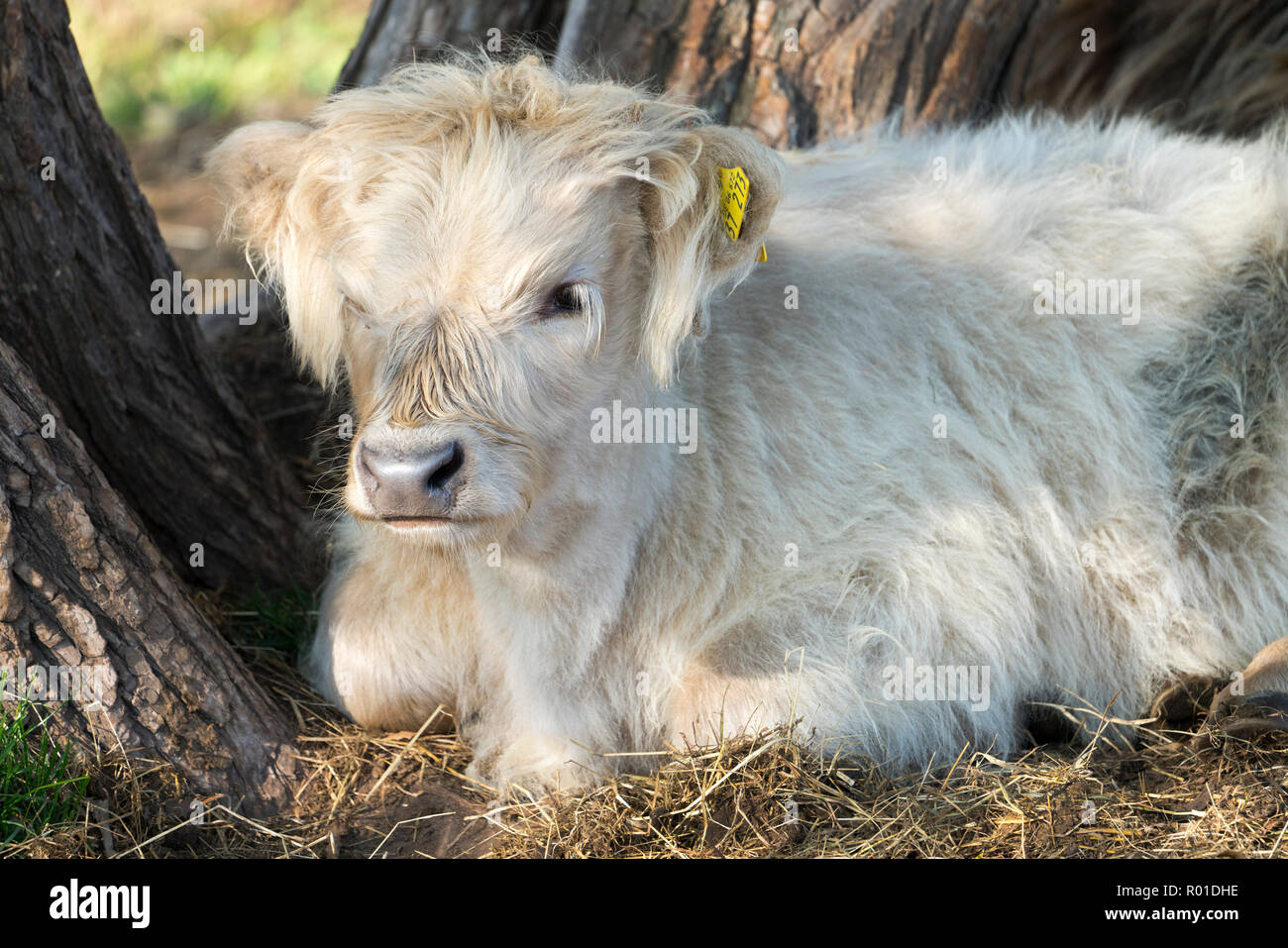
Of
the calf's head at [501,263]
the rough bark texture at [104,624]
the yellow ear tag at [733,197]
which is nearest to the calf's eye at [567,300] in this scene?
the calf's head at [501,263]

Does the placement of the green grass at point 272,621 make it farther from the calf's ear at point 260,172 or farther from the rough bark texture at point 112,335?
the calf's ear at point 260,172

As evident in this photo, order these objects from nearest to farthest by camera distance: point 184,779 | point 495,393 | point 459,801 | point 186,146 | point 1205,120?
point 495,393, point 184,779, point 459,801, point 1205,120, point 186,146

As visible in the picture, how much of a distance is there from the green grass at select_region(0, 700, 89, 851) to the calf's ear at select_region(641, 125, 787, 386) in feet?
5.37

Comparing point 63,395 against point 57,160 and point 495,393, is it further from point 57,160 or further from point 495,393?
point 495,393

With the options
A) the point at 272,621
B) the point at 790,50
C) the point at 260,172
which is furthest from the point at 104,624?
the point at 790,50

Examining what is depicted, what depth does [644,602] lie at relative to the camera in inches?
144

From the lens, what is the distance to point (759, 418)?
12.3ft

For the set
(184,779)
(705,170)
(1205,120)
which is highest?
(1205,120)

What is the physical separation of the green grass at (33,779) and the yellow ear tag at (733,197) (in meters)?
A: 1.97

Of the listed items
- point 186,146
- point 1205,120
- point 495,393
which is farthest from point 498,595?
point 186,146

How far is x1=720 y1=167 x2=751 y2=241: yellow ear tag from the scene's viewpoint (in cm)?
325

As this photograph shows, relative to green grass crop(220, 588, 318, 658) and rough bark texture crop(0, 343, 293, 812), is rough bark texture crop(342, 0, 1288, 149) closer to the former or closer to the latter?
green grass crop(220, 588, 318, 658)

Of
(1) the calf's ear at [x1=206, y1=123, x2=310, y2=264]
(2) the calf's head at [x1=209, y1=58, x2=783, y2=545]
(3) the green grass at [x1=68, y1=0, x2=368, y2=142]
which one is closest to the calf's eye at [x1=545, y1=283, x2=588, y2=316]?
(2) the calf's head at [x1=209, y1=58, x2=783, y2=545]

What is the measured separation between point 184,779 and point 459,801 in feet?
2.35
